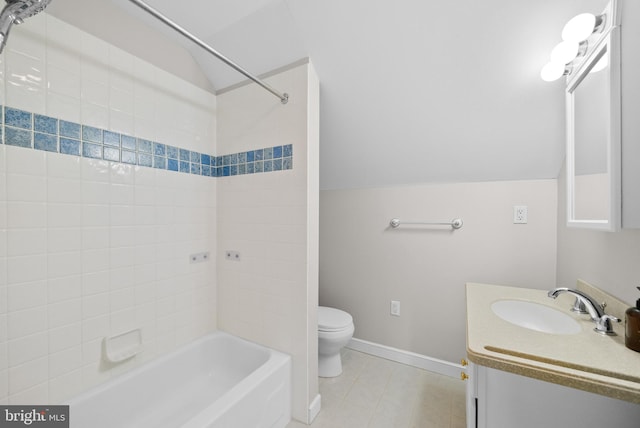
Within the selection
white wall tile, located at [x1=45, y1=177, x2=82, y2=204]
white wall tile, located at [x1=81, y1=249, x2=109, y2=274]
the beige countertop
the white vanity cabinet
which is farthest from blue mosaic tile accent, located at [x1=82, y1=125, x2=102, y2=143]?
the white vanity cabinet

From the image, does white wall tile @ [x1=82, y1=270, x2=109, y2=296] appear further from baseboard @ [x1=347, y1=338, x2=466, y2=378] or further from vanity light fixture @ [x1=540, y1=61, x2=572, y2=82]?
vanity light fixture @ [x1=540, y1=61, x2=572, y2=82]

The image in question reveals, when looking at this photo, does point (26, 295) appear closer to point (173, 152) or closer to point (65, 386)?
point (65, 386)

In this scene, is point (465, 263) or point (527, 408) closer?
point (527, 408)

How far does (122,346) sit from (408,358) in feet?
6.28

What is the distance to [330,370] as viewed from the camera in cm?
180

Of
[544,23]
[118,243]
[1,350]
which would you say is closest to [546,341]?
[544,23]

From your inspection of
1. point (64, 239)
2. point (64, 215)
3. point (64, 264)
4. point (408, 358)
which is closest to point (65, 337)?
point (64, 264)

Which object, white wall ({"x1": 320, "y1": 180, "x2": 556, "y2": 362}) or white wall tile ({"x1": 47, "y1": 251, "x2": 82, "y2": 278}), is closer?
white wall tile ({"x1": 47, "y1": 251, "x2": 82, "y2": 278})

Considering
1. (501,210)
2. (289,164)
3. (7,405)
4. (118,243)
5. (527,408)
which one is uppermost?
(289,164)

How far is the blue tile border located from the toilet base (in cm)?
142

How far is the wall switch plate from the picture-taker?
1607mm

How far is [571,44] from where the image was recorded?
100cm

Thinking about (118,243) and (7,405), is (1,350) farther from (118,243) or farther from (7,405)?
(118,243)

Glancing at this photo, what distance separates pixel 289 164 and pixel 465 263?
1437mm
